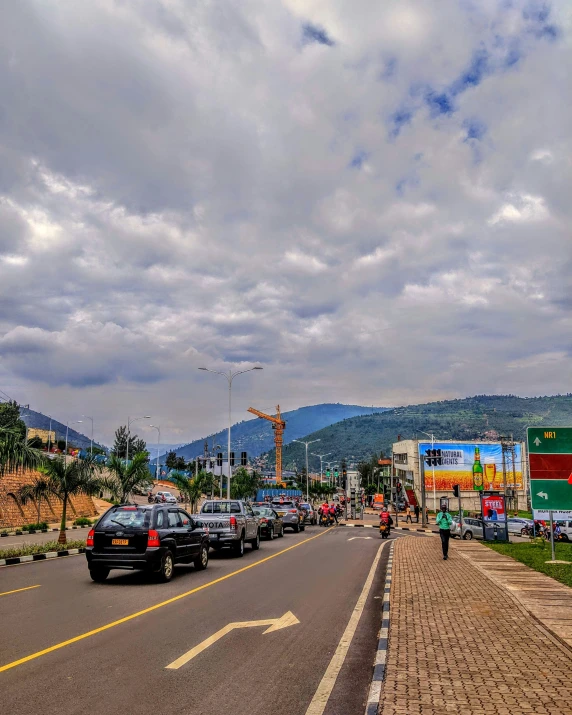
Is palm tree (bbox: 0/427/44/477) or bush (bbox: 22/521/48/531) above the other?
palm tree (bbox: 0/427/44/477)

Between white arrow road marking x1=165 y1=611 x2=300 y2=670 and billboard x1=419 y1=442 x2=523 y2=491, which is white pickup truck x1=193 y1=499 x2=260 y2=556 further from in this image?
billboard x1=419 y1=442 x2=523 y2=491

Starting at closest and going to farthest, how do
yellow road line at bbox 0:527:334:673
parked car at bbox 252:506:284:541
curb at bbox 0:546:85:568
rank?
yellow road line at bbox 0:527:334:673 → curb at bbox 0:546:85:568 → parked car at bbox 252:506:284:541

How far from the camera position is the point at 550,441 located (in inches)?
708

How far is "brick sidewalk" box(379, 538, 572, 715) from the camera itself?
5441mm

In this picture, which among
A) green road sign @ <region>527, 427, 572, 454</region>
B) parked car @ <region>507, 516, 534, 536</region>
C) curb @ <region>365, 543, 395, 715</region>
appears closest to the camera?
curb @ <region>365, 543, 395, 715</region>

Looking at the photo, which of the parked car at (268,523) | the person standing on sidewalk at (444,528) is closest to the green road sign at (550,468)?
the person standing on sidewalk at (444,528)

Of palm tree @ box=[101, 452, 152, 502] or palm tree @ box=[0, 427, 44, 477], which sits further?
palm tree @ box=[101, 452, 152, 502]

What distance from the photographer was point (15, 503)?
3950 cm

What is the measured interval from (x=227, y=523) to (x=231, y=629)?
11355mm

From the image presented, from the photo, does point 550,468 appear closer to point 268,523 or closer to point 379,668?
point 379,668

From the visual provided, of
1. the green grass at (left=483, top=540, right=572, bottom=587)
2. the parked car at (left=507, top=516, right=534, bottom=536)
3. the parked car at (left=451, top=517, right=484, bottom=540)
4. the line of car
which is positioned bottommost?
the parked car at (left=507, top=516, right=534, bottom=536)

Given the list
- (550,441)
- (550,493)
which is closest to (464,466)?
(550,441)

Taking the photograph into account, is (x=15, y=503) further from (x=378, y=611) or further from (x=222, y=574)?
(x=378, y=611)

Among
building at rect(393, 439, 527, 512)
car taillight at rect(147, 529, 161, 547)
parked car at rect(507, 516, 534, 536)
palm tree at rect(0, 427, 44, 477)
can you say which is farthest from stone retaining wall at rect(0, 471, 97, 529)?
building at rect(393, 439, 527, 512)
